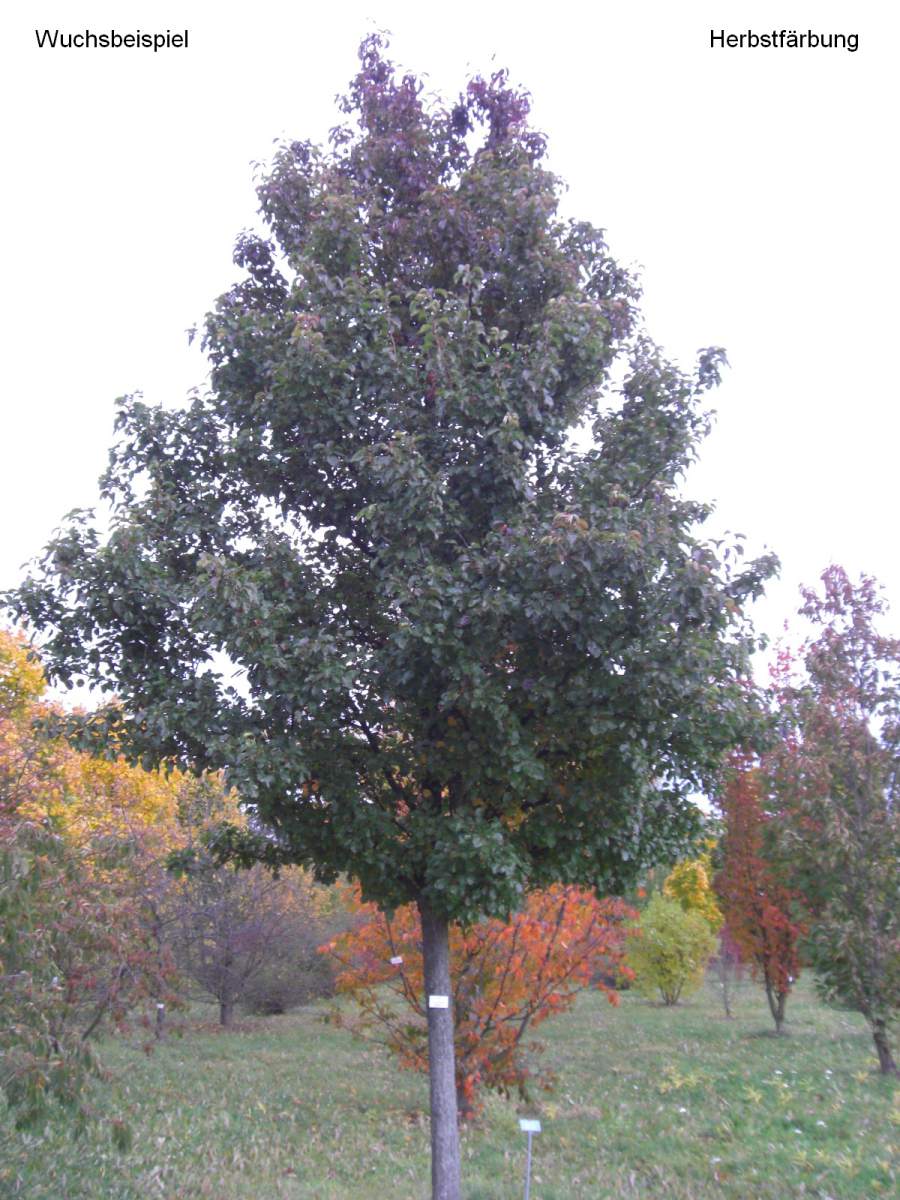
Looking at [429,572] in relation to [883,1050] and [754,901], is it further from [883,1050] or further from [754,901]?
[754,901]

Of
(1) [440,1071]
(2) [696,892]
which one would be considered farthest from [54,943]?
(2) [696,892]

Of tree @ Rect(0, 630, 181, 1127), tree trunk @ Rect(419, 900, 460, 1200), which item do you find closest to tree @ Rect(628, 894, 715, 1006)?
tree @ Rect(0, 630, 181, 1127)

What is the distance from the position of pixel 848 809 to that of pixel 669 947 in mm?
14857

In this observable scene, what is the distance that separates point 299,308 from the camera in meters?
7.10

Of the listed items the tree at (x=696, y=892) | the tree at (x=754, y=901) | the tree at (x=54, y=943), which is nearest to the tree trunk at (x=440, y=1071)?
the tree at (x=54, y=943)

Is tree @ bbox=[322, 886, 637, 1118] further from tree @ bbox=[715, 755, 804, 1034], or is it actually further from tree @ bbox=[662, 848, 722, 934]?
tree @ bbox=[662, 848, 722, 934]

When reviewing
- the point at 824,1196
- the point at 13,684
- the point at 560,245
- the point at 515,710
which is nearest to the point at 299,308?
the point at 560,245

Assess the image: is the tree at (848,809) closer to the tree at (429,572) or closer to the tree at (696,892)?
the tree at (429,572)

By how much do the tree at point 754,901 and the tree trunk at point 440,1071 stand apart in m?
12.1

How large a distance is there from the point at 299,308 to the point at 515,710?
3277 mm

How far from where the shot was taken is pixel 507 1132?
10148mm

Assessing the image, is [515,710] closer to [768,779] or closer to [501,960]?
[501,960]

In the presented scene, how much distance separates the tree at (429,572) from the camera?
572 centimetres

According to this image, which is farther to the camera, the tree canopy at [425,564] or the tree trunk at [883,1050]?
the tree trunk at [883,1050]
